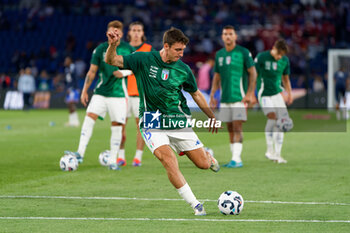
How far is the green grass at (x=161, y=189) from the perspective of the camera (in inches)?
277

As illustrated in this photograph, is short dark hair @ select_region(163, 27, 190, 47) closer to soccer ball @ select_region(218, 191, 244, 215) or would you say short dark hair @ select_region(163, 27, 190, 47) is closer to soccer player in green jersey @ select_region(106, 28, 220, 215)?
soccer player in green jersey @ select_region(106, 28, 220, 215)

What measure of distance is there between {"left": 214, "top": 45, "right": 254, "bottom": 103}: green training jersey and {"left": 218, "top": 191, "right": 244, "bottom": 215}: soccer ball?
17.2ft

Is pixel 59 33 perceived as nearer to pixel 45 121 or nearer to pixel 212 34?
pixel 212 34

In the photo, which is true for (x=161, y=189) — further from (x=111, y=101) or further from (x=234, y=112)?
(x=234, y=112)

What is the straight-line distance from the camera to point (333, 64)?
32.7m

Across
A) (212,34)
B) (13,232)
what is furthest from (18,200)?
(212,34)

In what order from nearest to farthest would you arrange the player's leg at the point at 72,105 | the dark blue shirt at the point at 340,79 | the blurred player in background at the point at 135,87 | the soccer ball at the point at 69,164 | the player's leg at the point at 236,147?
1. the soccer ball at the point at 69,164
2. the blurred player in background at the point at 135,87
3. the player's leg at the point at 236,147
4. the player's leg at the point at 72,105
5. the dark blue shirt at the point at 340,79

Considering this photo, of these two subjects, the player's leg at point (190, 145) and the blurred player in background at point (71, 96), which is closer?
the player's leg at point (190, 145)

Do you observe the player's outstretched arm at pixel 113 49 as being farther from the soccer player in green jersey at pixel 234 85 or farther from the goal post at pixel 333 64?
the goal post at pixel 333 64

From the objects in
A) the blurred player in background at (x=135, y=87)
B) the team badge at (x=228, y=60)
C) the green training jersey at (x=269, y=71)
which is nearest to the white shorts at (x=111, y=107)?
the blurred player in background at (x=135, y=87)

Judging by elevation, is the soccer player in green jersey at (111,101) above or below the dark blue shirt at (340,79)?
above

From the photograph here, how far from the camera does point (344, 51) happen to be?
3250 cm

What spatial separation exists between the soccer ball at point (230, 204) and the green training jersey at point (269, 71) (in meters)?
6.24

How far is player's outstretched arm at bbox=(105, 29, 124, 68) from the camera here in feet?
23.6
